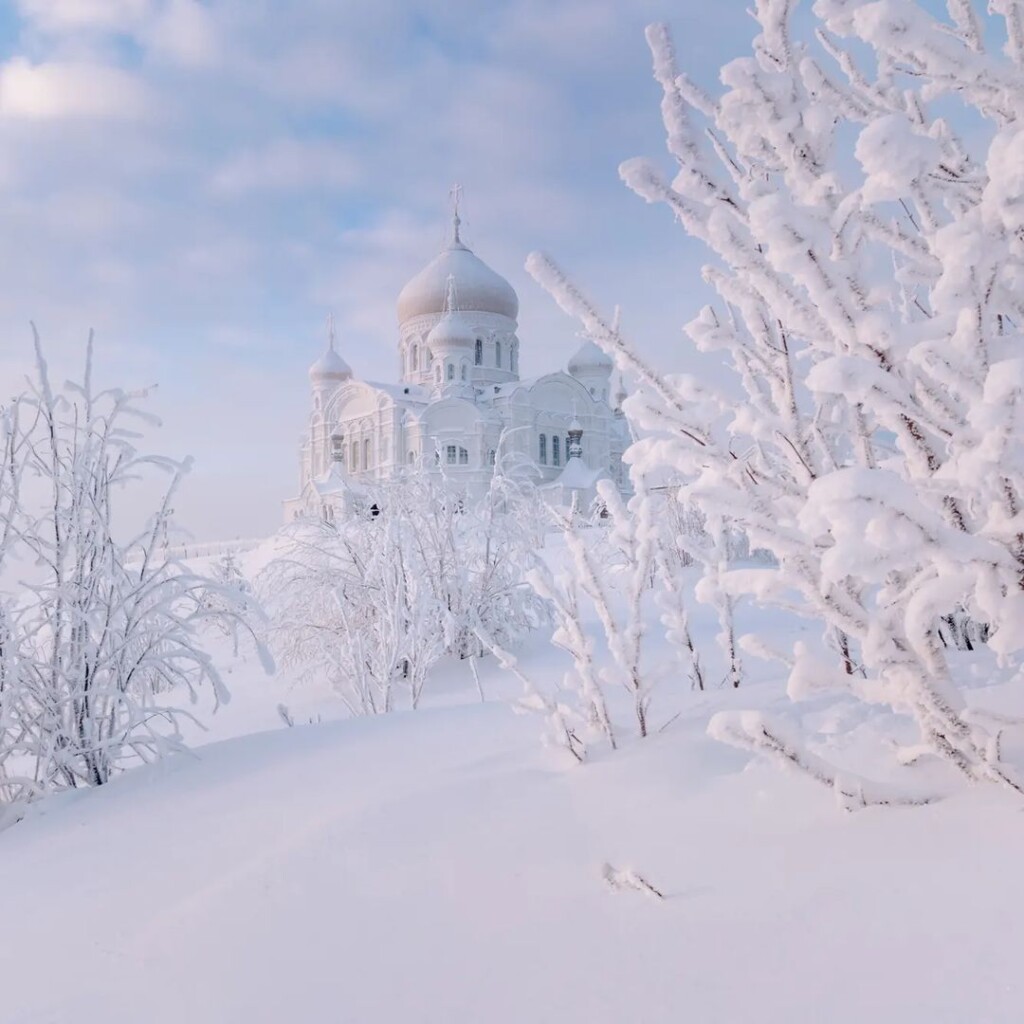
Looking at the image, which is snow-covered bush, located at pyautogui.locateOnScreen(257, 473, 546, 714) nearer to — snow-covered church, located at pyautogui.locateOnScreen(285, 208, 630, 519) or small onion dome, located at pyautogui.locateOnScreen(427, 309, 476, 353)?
snow-covered church, located at pyautogui.locateOnScreen(285, 208, 630, 519)

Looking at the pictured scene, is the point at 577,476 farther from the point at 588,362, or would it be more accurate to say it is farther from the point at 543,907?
the point at 543,907

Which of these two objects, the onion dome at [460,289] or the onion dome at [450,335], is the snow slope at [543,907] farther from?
the onion dome at [460,289]

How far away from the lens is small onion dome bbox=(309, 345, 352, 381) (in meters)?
45.5

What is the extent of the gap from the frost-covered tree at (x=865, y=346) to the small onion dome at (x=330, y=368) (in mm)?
44867

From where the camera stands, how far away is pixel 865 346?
1695 mm

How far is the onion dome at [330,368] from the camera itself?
149 feet

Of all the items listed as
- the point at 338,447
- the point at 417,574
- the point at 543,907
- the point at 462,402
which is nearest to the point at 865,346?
the point at 543,907

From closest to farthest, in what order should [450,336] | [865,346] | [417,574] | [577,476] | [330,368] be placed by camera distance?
[865,346] < [417,574] < [577,476] < [450,336] < [330,368]

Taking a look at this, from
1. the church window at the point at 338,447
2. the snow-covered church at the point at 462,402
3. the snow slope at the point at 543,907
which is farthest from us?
the church window at the point at 338,447

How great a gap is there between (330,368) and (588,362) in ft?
44.4

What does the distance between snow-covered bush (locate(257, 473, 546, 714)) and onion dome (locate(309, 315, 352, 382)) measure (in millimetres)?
35513

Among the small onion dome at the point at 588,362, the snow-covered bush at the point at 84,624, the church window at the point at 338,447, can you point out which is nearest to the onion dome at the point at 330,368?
the church window at the point at 338,447

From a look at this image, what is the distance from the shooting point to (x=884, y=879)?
1.64 metres

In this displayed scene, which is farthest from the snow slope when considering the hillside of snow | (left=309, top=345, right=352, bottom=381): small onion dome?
(left=309, top=345, right=352, bottom=381): small onion dome
